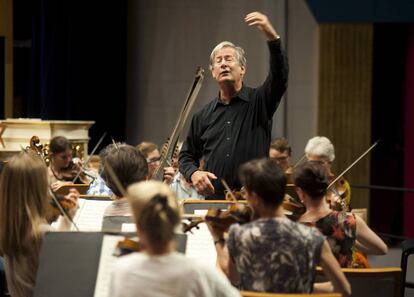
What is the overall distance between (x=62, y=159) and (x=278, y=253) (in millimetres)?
3648

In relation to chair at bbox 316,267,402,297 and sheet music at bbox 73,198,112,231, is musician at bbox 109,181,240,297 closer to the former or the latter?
chair at bbox 316,267,402,297

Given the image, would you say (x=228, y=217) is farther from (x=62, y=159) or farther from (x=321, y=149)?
(x=62, y=159)

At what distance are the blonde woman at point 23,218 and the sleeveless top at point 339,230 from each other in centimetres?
102

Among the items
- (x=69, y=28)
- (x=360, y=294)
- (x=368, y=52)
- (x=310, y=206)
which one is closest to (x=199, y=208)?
(x=310, y=206)

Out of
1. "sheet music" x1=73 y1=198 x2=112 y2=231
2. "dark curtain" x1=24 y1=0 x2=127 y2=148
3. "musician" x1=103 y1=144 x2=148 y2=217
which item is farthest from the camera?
"dark curtain" x1=24 y1=0 x2=127 y2=148

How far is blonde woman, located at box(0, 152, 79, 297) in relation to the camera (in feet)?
10.7

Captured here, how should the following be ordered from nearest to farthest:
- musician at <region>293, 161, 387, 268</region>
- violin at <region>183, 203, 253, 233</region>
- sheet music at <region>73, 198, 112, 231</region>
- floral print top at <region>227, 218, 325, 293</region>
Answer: floral print top at <region>227, 218, 325, 293</region> → violin at <region>183, 203, 253, 233</region> → musician at <region>293, 161, 387, 268</region> → sheet music at <region>73, 198, 112, 231</region>

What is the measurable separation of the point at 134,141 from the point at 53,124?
219 centimetres

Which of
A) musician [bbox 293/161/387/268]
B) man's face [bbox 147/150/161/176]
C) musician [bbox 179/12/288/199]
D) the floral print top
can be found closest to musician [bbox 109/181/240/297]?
the floral print top

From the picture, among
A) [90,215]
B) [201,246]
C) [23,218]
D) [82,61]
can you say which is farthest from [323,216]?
[82,61]

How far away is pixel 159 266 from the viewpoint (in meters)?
2.42

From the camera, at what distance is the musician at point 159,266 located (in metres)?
2.41

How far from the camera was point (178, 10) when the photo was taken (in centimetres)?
959

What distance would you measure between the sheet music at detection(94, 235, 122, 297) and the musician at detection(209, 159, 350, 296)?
1.43 feet
